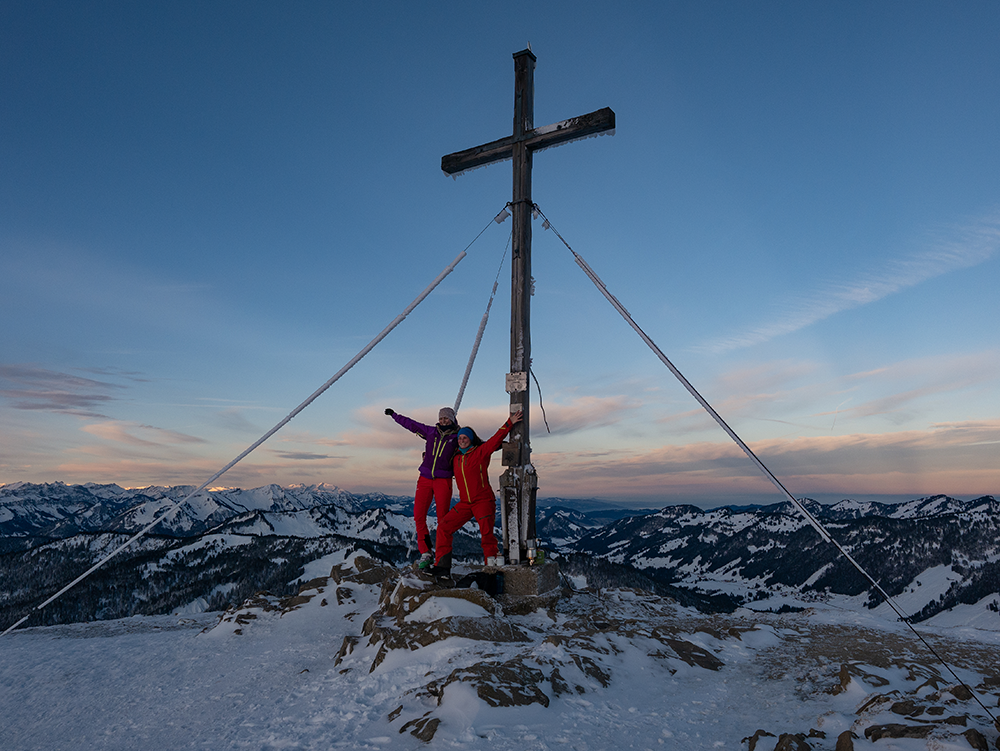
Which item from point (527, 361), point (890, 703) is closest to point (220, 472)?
point (527, 361)

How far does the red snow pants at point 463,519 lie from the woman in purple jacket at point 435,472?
0.77 feet

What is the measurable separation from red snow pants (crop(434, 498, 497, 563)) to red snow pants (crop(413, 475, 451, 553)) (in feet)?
0.56

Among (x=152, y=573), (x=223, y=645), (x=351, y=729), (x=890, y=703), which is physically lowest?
(x=152, y=573)

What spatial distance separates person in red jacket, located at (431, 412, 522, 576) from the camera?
12266 millimetres

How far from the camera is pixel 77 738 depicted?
7.89 meters

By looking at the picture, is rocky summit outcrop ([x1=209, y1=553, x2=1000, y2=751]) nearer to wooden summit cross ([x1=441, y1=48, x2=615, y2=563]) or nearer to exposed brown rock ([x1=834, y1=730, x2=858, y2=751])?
exposed brown rock ([x1=834, y1=730, x2=858, y2=751])

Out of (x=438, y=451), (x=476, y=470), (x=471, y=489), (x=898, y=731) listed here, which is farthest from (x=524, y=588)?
(x=898, y=731)

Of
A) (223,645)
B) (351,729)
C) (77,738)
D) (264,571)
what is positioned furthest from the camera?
(264,571)

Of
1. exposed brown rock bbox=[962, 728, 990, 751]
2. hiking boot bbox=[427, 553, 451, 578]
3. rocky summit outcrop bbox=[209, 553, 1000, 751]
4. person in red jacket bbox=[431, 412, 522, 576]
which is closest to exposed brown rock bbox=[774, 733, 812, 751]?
rocky summit outcrop bbox=[209, 553, 1000, 751]

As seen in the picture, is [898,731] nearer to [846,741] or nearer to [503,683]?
[846,741]

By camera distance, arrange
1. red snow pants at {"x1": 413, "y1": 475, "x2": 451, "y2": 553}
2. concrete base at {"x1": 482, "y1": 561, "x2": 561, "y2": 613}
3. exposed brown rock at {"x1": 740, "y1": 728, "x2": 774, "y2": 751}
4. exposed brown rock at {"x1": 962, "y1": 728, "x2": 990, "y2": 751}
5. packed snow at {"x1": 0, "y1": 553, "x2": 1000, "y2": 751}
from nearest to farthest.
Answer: exposed brown rock at {"x1": 962, "y1": 728, "x2": 990, "y2": 751} < exposed brown rock at {"x1": 740, "y1": 728, "x2": 774, "y2": 751} < packed snow at {"x1": 0, "y1": 553, "x2": 1000, "y2": 751} < concrete base at {"x1": 482, "y1": 561, "x2": 561, "y2": 613} < red snow pants at {"x1": 413, "y1": 475, "x2": 451, "y2": 553}

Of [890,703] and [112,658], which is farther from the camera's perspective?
[112,658]

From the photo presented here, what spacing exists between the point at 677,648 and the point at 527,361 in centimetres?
667

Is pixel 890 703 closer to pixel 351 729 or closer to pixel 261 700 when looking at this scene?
pixel 351 729
